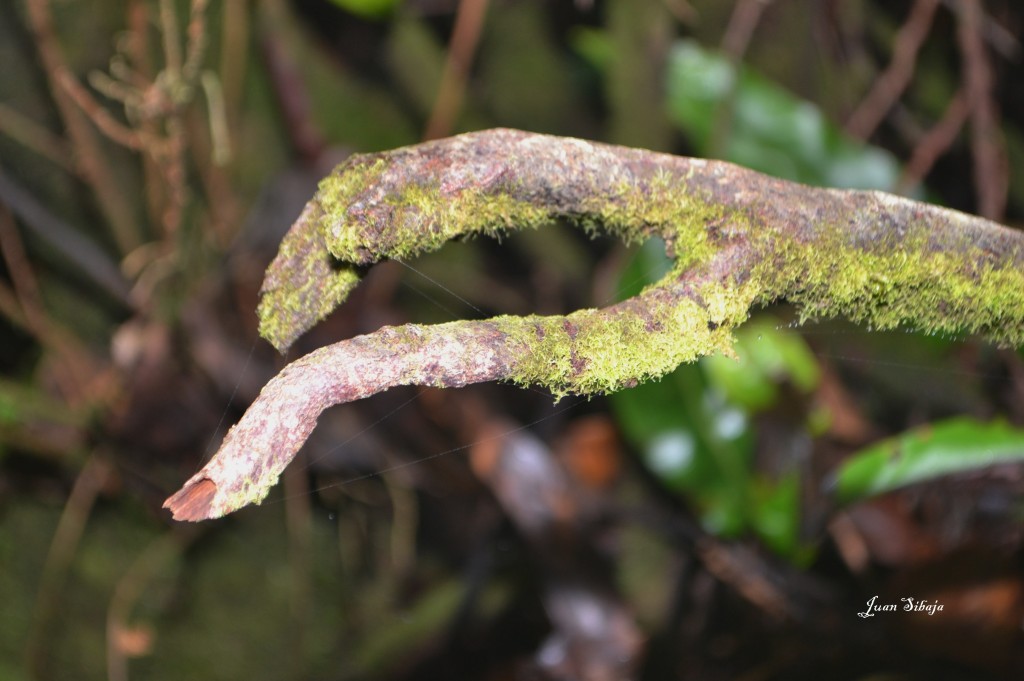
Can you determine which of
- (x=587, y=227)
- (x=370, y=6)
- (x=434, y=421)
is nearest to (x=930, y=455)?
(x=587, y=227)

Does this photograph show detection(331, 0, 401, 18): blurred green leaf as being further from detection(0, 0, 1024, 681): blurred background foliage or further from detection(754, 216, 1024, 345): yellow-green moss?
detection(754, 216, 1024, 345): yellow-green moss

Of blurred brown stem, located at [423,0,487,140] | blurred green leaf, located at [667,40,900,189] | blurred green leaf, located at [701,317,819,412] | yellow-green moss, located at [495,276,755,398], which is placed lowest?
yellow-green moss, located at [495,276,755,398]

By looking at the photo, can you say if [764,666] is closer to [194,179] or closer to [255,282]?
[255,282]

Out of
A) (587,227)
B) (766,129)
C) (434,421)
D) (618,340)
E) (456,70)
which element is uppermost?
(456,70)

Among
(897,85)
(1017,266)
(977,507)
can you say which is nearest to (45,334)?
(1017,266)

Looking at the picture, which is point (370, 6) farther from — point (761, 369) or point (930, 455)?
point (930, 455)

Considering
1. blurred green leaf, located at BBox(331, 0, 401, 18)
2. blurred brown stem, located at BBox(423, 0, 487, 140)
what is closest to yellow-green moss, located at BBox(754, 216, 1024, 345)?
blurred green leaf, located at BBox(331, 0, 401, 18)
